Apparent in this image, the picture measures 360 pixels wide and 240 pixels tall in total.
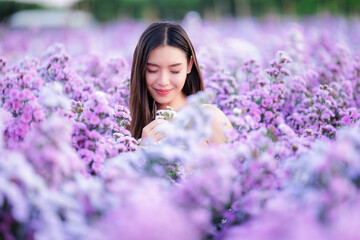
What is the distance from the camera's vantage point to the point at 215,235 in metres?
2.09

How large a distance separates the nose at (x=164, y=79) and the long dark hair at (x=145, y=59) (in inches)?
7.5

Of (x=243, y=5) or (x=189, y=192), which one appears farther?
(x=243, y=5)

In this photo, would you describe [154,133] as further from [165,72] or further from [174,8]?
[174,8]

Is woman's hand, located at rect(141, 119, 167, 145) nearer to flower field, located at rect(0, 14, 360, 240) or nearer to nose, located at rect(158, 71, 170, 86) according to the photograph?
flower field, located at rect(0, 14, 360, 240)

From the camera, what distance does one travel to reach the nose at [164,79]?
3.21 m

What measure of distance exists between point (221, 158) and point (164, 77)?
5.04ft

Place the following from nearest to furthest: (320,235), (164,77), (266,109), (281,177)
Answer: (320,235) → (281,177) → (164,77) → (266,109)

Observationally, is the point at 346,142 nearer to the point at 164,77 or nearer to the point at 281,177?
the point at 281,177

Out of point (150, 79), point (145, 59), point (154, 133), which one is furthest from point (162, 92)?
point (154, 133)

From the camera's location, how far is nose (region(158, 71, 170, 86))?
321 centimetres

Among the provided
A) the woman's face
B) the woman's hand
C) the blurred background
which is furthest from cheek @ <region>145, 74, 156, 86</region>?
the blurred background

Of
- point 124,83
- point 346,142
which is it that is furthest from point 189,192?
point 124,83

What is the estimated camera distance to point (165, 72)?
3242 mm

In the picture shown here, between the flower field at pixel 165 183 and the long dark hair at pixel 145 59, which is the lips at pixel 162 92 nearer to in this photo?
the long dark hair at pixel 145 59
